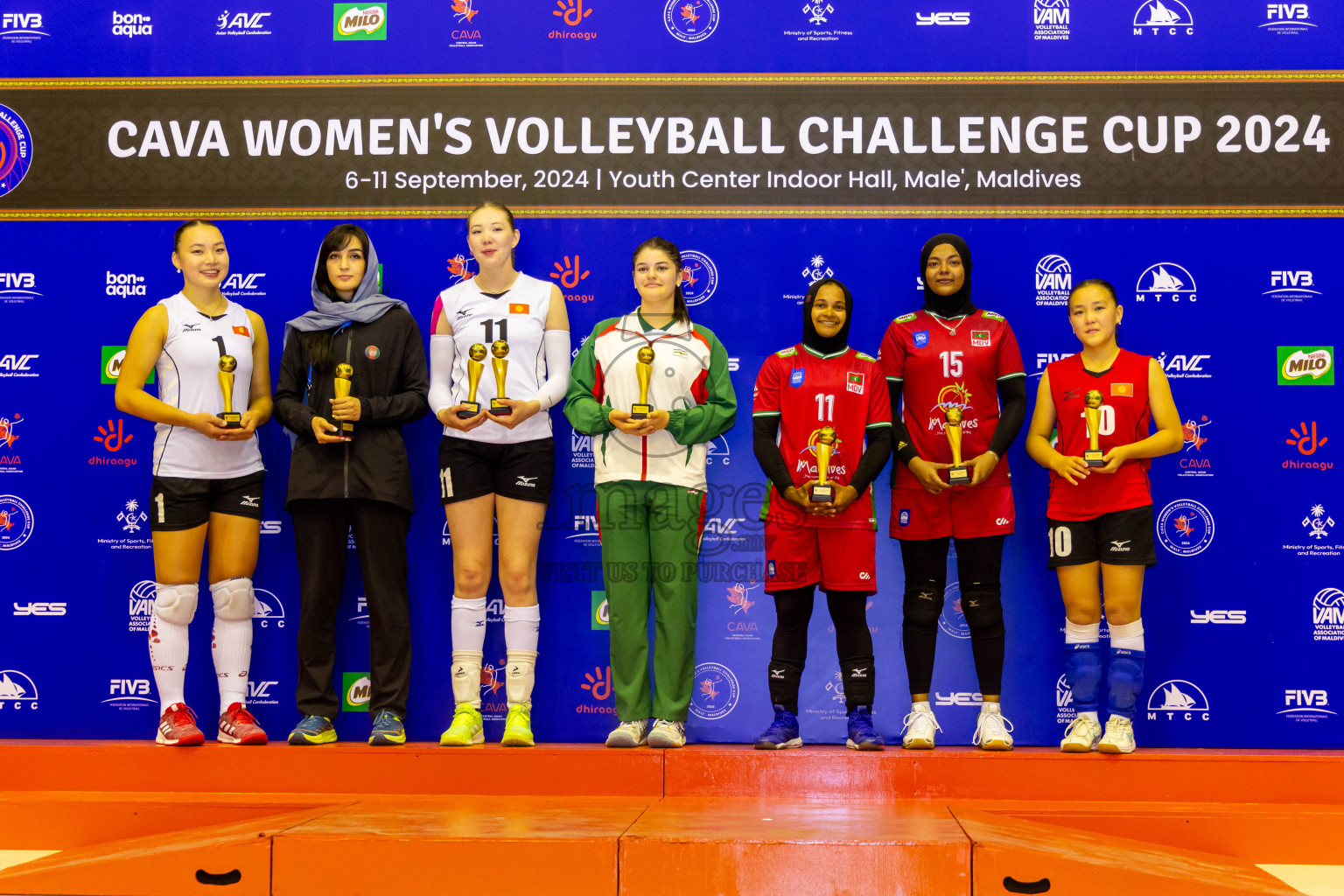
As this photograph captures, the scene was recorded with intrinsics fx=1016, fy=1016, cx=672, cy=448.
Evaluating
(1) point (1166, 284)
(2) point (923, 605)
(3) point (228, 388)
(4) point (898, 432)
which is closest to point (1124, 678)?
(2) point (923, 605)

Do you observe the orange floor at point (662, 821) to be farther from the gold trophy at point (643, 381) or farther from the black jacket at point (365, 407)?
the gold trophy at point (643, 381)

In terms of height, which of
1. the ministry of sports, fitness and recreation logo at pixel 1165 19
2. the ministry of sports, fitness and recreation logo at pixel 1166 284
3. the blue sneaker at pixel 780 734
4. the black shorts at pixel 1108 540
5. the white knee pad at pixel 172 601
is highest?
the ministry of sports, fitness and recreation logo at pixel 1165 19

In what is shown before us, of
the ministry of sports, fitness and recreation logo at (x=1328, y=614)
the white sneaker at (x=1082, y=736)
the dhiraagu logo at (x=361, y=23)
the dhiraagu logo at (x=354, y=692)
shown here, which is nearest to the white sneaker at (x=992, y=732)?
the white sneaker at (x=1082, y=736)

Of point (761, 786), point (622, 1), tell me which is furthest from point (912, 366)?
point (622, 1)

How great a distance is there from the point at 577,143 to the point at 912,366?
1.78 meters

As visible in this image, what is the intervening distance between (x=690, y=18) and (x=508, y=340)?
1.72m

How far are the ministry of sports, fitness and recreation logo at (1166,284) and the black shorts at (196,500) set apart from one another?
12.3ft

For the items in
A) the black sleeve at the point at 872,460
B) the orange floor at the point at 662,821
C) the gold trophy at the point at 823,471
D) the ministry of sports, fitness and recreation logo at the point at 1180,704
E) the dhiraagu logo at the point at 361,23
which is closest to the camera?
the orange floor at the point at 662,821

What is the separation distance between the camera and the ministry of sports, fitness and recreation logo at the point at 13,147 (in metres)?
4.59

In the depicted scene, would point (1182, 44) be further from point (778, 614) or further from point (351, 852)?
point (351, 852)

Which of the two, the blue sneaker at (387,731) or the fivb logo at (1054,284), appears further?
the fivb logo at (1054,284)

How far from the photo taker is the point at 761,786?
3777 millimetres

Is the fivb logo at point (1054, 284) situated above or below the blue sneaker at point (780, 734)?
above

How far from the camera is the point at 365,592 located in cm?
401
